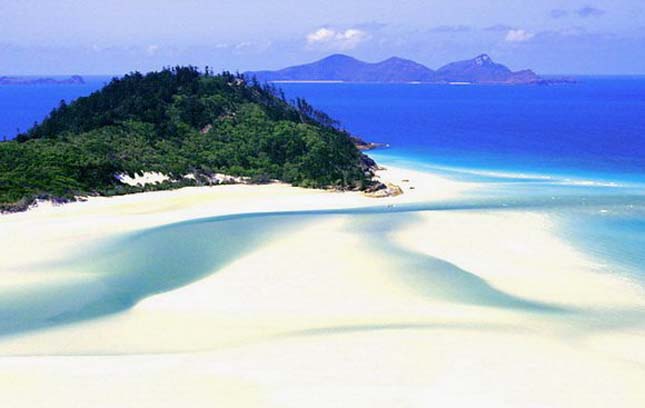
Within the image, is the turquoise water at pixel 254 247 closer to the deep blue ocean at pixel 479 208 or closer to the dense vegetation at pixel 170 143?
the deep blue ocean at pixel 479 208


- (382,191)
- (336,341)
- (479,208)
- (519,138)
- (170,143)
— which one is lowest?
(336,341)

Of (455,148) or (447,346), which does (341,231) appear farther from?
(455,148)

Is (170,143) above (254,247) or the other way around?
above

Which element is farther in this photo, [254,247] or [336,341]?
[254,247]

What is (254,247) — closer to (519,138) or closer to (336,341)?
(336,341)

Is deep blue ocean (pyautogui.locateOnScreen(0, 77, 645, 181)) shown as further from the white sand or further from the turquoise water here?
the white sand

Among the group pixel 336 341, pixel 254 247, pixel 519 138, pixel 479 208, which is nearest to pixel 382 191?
pixel 479 208

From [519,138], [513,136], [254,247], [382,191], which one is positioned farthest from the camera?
[513,136]

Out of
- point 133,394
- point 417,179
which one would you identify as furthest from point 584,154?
point 133,394
